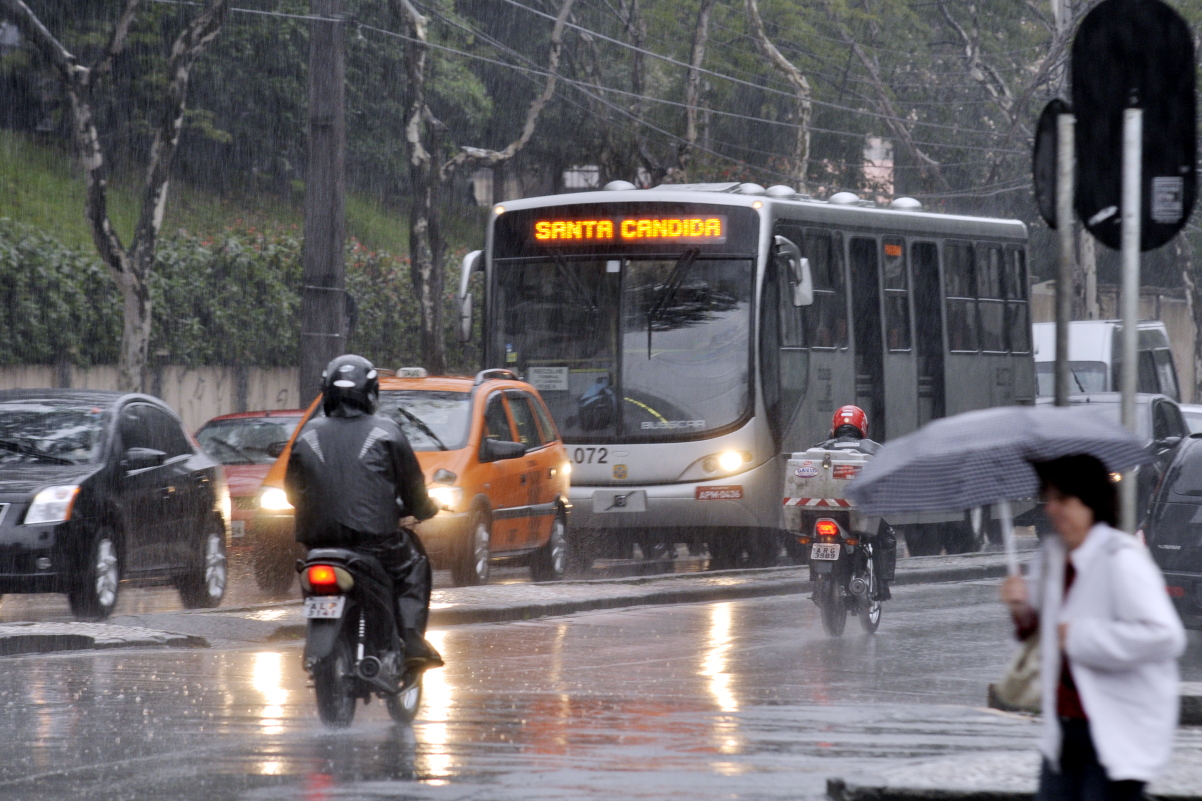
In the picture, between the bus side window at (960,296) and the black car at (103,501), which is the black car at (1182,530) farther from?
the bus side window at (960,296)

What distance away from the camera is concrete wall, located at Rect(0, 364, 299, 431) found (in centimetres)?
2683

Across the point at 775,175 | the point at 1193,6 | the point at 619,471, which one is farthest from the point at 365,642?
the point at 775,175

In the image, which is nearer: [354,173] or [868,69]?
[868,69]

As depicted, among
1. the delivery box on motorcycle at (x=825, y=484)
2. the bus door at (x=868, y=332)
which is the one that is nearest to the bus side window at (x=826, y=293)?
the bus door at (x=868, y=332)

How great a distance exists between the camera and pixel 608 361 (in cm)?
1917

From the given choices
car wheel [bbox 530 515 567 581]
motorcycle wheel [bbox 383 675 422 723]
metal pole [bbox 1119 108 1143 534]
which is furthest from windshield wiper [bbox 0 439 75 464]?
metal pole [bbox 1119 108 1143 534]

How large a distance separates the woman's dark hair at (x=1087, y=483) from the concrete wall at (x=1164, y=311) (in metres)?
46.8

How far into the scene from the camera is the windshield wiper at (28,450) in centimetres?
1366

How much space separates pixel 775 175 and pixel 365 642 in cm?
3647

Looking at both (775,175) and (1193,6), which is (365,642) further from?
(775,175)

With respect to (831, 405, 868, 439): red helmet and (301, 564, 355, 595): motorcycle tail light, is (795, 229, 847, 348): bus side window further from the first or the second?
(301, 564, 355, 595): motorcycle tail light

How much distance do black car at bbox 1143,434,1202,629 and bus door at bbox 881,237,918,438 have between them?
26.3ft

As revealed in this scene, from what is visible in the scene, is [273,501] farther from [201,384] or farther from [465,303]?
[201,384]

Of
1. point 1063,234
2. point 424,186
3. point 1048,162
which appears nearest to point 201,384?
point 424,186
